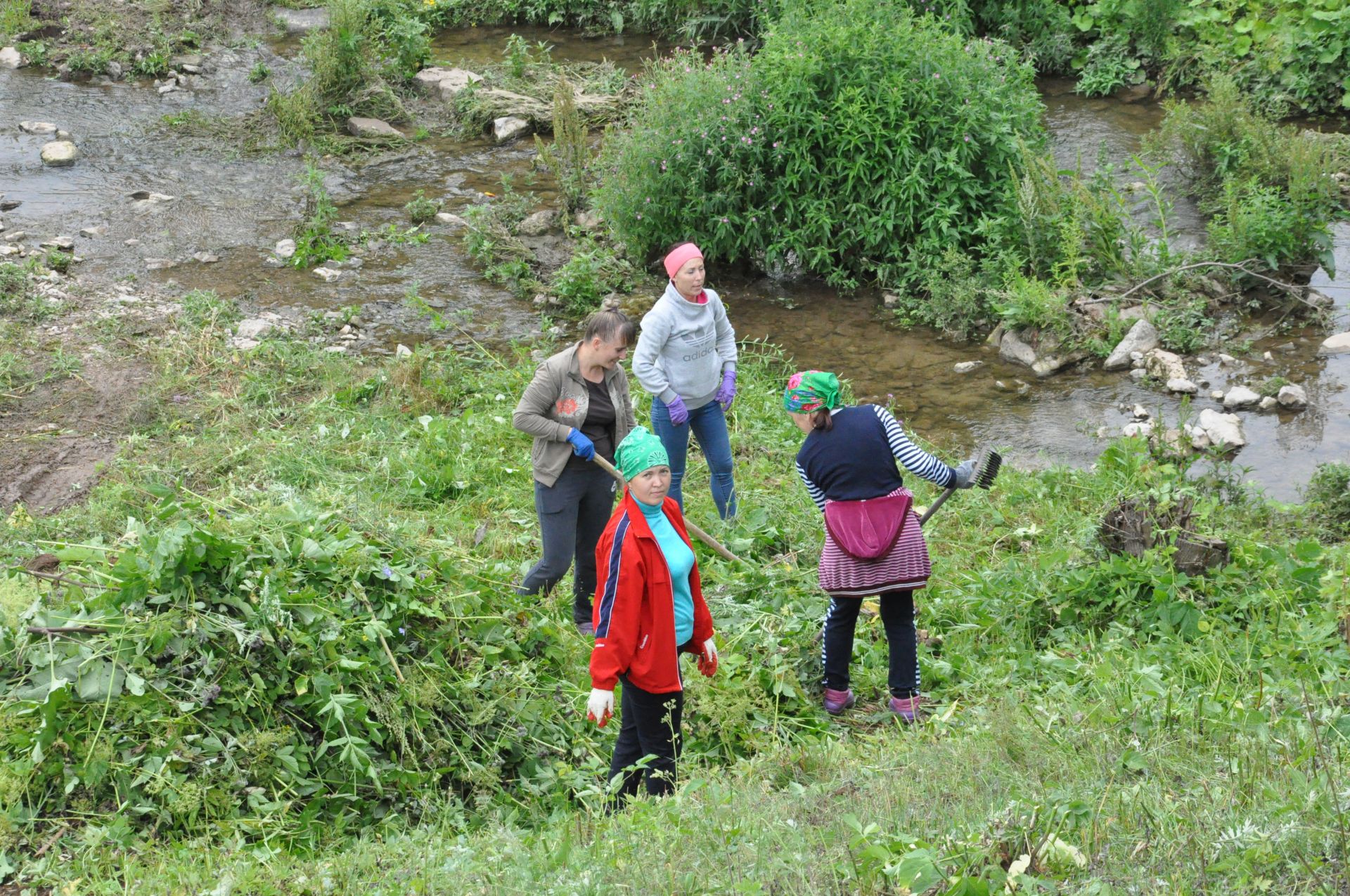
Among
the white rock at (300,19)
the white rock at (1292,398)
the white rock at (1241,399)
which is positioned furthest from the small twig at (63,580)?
the white rock at (300,19)

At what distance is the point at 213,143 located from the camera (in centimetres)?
1341

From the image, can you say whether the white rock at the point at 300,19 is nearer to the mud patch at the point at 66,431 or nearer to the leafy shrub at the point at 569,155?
the leafy shrub at the point at 569,155

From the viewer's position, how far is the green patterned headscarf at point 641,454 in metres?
3.81

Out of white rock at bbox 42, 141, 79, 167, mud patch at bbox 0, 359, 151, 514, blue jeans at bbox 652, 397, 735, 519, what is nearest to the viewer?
blue jeans at bbox 652, 397, 735, 519

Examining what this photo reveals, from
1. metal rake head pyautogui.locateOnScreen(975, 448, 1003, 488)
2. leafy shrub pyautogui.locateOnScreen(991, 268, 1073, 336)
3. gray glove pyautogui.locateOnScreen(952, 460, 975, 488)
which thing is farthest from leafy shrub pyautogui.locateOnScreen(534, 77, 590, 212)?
gray glove pyautogui.locateOnScreen(952, 460, 975, 488)

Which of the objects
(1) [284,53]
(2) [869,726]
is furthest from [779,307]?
(1) [284,53]

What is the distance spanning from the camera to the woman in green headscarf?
3.79m

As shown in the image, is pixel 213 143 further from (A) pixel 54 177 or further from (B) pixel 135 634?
(B) pixel 135 634

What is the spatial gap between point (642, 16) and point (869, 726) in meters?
A: 13.6

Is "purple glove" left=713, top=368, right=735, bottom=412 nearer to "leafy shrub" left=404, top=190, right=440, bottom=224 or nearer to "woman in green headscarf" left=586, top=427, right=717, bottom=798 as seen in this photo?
"woman in green headscarf" left=586, top=427, right=717, bottom=798

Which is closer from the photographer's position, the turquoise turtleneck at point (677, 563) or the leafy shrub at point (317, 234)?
the turquoise turtleneck at point (677, 563)

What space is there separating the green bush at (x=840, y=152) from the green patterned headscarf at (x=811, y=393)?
528 cm

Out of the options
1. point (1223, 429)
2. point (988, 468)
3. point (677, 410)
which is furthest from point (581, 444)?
point (1223, 429)

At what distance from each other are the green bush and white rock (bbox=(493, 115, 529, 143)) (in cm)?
391
